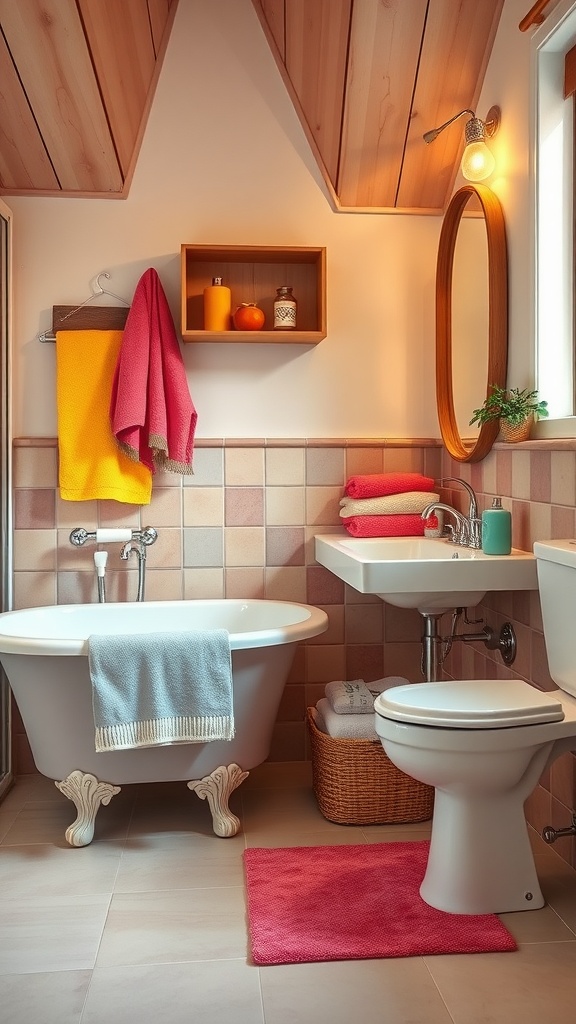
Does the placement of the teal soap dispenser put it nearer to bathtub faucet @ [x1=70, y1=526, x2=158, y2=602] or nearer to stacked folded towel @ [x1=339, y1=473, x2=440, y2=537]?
stacked folded towel @ [x1=339, y1=473, x2=440, y2=537]

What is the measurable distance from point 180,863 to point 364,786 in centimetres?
62

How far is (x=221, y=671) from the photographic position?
103 inches

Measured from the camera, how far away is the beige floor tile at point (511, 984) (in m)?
1.83

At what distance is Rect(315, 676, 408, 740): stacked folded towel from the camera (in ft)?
9.43

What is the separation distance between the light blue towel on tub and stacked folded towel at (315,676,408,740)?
414mm

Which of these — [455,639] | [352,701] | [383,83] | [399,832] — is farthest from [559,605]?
[383,83]

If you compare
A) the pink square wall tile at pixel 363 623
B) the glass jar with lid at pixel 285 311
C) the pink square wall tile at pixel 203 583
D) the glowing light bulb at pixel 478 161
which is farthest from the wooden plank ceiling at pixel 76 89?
the pink square wall tile at pixel 363 623

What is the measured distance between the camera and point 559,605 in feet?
7.52

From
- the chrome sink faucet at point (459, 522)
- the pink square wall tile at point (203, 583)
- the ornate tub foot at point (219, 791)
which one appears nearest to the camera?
the ornate tub foot at point (219, 791)

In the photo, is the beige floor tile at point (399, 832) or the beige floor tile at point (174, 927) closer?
the beige floor tile at point (174, 927)

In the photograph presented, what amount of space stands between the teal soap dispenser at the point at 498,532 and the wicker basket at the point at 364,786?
2.37 ft

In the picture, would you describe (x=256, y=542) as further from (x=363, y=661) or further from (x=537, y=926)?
(x=537, y=926)

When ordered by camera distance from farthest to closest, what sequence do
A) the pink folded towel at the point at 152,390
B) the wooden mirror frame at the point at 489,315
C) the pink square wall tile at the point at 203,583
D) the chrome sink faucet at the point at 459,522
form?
the pink square wall tile at the point at 203,583, the pink folded towel at the point at 152,390, the chrome sink faucet at the point at 459,522, the wooden mirror frame at the point at 489,315

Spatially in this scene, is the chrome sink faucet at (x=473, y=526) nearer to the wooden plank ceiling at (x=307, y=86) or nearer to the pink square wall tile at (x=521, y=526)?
the pink square wall tile at (x=521, y=526)
